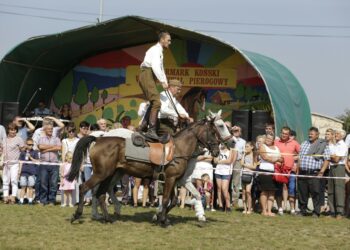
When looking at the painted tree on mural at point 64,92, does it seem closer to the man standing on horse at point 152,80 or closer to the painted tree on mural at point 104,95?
the painted tree on mural at point 104,95

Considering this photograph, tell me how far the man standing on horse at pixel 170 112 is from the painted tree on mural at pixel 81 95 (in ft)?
44.4

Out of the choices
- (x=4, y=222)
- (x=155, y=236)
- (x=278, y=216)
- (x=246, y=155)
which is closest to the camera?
(x=155, y=236)

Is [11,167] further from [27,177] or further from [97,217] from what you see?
[97,217]

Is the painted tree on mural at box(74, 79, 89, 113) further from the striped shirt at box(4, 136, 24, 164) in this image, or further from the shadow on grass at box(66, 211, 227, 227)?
the shadow on grass at box(66, 211, 227, 227)

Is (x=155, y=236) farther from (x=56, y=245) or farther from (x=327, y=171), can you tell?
(x=327, y=171)

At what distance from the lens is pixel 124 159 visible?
1020cm

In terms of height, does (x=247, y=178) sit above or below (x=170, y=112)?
below

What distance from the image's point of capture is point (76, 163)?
10234 mm

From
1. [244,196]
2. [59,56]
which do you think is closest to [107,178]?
[244,196]

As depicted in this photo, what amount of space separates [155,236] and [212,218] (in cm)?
269

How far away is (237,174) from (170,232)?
4.35m

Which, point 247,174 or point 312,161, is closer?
point 312,161

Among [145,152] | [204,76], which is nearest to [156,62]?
[145,152]

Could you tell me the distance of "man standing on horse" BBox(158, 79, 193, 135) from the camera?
10.5 m
